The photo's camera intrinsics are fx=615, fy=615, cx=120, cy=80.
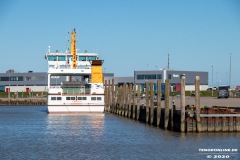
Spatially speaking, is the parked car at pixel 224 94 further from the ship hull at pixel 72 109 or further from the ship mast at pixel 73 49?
the ship hull at pixel 72 109

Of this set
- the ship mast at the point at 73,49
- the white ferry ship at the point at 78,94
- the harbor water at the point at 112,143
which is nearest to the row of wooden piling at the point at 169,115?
the harbor water at the point at 112,143

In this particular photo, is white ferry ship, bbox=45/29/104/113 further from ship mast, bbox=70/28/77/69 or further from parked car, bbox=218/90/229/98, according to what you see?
parked car, bbox=218/90/229/98

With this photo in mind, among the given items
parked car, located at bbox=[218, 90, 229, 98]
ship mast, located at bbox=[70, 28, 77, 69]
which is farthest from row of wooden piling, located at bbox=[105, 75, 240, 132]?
parked car, located at bbox=[218, 90, 229, 98]

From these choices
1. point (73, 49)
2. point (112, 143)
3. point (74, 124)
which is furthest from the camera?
point (73, 49)

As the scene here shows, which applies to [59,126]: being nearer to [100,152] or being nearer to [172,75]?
[100,152]

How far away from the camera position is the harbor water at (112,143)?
33.2 m

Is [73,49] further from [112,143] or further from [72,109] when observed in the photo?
[112,143]

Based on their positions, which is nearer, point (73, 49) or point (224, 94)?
point (73, 49)

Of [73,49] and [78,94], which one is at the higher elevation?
[73,49]

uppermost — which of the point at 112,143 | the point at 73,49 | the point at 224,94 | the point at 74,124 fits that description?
the point at 73,49

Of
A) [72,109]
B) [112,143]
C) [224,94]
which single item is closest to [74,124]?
[72,109]

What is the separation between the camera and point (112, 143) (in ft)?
128

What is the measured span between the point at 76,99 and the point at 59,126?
12997 mm

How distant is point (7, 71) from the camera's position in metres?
159
